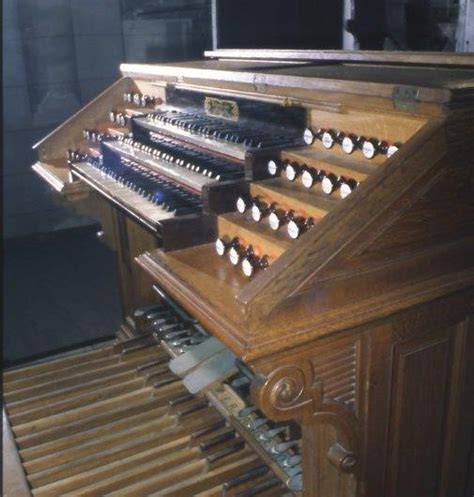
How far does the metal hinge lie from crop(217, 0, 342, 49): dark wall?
13.7 ft

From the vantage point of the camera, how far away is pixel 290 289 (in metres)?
1.54

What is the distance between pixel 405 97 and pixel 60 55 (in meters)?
5.86

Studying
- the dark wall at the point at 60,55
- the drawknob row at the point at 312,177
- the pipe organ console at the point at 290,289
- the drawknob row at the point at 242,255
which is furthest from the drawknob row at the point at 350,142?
the dark wall at the point at 60,55

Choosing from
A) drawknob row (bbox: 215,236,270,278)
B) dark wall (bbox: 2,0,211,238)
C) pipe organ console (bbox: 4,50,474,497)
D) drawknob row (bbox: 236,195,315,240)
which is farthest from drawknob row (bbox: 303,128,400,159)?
dark wall (bbox: 2,0,211,238)

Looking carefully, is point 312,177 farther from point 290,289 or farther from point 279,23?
point 279,23

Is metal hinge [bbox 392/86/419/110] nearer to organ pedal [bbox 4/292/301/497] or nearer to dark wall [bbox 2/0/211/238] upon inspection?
organ pedal [bbox 4/292/301/497]

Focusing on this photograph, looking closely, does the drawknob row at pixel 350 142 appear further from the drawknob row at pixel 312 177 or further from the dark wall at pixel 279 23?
the dark wall at pixel 279 23

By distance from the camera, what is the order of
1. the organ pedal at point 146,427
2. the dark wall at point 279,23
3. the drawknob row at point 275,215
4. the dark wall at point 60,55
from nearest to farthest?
the drawknob row at point 275,215
the organ pedal at point 146,427
the dark wall at point 279,23
the dark wall at point 60,55

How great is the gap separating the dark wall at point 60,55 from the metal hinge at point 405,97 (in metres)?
5.69

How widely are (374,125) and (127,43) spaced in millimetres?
5577

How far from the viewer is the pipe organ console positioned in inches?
64.2

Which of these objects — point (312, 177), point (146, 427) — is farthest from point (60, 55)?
point (312, 177)

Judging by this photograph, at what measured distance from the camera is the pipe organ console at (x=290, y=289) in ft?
5.35

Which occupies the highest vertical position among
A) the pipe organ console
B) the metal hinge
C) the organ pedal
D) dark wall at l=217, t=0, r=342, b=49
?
dark wall at l=217, t=0, r=342, b=49
